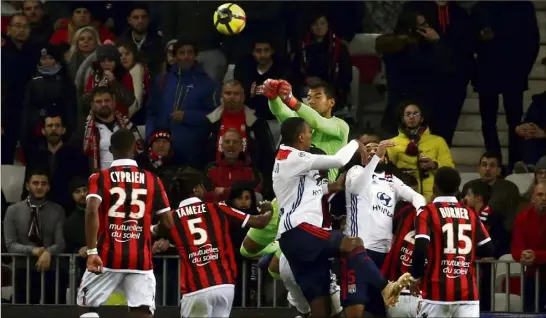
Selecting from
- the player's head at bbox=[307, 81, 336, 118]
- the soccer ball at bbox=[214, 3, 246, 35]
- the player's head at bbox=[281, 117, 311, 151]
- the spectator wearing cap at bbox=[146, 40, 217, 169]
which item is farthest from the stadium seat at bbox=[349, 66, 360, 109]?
the player's head at bbox=[281, 117, 311, 151]

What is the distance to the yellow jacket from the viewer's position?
57.8 feet

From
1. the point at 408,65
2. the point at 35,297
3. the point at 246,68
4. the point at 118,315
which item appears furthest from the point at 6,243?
the point at 408,65

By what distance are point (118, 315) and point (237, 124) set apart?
121 inches

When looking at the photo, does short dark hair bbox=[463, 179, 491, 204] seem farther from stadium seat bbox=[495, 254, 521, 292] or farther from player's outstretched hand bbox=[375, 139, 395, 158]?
player's outstretched hand bbox=[375, 139, 395, 158]

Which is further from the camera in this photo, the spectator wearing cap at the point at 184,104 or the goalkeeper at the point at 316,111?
the spectator wearing cap at the point at 184,104

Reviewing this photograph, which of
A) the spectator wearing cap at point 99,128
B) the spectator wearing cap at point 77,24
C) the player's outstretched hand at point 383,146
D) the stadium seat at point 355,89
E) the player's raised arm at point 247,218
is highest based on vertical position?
the spectator wearing cap at point 77,24

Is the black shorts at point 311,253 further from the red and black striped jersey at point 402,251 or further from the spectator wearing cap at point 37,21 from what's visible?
the spectator wearing cap at point 37,21

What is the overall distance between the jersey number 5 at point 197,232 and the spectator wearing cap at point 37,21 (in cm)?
551

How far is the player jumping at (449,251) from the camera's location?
1458cm

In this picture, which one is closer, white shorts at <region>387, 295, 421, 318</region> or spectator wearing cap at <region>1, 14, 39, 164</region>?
white shorts at <region>387, 295, 421, 318</region>

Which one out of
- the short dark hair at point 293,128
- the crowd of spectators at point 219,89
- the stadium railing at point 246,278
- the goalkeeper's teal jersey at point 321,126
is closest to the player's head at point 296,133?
the short dark hair at point 293,128

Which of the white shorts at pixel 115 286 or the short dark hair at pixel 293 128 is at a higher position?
the short dark hair at pixel 293 128

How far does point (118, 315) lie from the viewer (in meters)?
16.2

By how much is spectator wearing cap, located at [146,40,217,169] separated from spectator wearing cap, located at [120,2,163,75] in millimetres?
771
